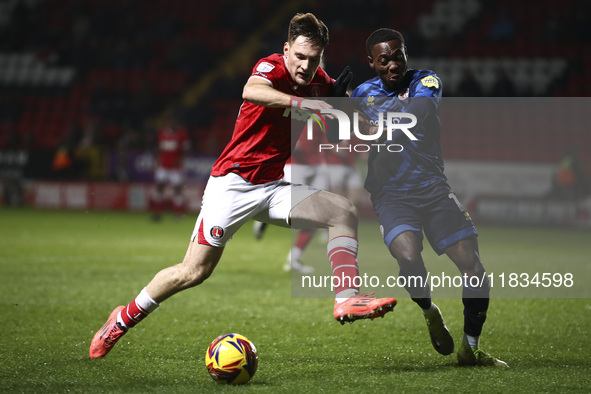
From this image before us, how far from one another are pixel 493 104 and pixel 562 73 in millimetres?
3769

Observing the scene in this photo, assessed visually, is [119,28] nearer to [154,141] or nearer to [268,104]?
[154,141]

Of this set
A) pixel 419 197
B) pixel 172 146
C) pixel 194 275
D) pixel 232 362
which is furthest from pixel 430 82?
pixel 172 146

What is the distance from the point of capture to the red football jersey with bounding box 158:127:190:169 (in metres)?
15.4

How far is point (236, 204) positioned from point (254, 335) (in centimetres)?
142

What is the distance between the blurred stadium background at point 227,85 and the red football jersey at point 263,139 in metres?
8.93

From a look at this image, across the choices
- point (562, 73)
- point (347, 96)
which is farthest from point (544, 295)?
point (562, 73)

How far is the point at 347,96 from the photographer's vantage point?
4602mm

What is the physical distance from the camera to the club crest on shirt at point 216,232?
430 centimetres

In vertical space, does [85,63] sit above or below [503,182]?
above

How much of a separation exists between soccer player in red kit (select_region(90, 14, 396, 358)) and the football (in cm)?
50

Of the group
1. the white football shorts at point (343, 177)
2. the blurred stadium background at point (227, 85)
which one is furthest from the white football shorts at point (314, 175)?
the blurred stadium background at point (227, 85)

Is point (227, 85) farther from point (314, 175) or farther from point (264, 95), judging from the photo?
point (264, 95)

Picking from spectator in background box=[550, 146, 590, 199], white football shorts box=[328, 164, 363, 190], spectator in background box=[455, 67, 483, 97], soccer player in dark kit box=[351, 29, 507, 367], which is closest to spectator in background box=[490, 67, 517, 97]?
spectator in background box=[455, 67, 483, 97]

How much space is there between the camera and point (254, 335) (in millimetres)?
5398
